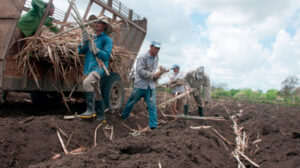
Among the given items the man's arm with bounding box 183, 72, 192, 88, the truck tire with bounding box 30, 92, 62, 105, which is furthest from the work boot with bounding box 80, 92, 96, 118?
the man's arm with bounding box 183, 72, 192, 88

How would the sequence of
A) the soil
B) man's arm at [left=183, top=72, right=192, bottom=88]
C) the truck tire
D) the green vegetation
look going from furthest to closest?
the green vegetation → man's arm at [left=183, top=72, right=192, bottom=88] → the truck tire → the soil

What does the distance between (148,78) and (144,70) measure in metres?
0.17

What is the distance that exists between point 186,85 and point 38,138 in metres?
4.70

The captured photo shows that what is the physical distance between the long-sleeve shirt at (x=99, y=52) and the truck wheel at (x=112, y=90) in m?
0.97

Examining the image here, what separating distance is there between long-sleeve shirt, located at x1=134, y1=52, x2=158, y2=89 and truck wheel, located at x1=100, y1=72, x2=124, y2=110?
67cm

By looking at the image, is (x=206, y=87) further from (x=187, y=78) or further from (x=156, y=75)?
(x=156, y=75)

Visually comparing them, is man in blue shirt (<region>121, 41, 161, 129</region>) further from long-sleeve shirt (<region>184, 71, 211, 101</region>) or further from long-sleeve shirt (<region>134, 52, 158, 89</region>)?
long-sleeve shirt (<region>184, 71, 211, 101</region>)

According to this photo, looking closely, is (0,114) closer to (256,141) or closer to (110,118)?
(110,118)

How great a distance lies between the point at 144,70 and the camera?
16.6ft

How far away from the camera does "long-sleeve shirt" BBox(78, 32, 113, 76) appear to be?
4.37 metres

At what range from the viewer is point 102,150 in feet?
9.31

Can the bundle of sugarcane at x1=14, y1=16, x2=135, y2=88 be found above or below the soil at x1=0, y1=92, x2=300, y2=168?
above

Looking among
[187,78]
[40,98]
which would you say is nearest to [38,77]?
[40,98]

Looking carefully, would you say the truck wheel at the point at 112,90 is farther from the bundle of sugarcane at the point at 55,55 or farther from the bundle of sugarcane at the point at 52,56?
the bundle of sugarcane at the point at 52,56
